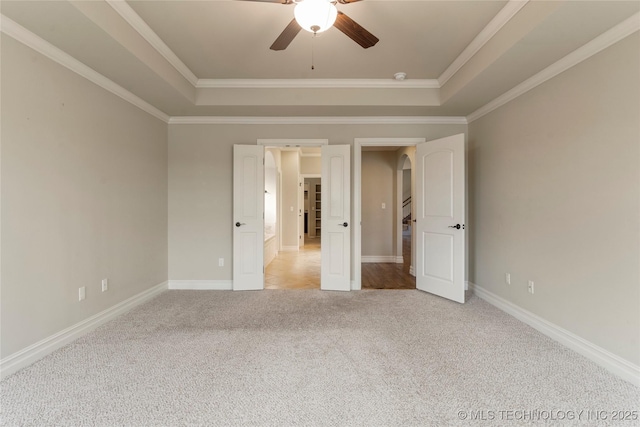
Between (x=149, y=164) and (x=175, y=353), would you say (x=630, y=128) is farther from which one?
(x=149, y=164)

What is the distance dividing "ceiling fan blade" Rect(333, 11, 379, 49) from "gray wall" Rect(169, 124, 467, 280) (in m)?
2.07

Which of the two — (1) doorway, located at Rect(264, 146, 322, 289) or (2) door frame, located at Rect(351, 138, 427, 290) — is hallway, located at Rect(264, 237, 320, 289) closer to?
(1) doorway, located at Rect(264, 146, 322, 289)

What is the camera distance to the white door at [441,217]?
342 cm

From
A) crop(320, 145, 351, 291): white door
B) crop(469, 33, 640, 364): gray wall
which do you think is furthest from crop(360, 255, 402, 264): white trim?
crop(469, 33, 640, 364): gray wall

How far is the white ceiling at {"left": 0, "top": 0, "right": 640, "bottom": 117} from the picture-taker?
2.02 meters

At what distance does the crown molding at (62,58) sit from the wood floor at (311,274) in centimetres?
290

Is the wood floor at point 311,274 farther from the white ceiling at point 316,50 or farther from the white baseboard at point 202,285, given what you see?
the white ceiling at point 316,50

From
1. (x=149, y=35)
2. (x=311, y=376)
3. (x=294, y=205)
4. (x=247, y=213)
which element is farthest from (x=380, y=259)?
(x=149, y=35)

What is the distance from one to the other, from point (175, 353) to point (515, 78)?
3900mm

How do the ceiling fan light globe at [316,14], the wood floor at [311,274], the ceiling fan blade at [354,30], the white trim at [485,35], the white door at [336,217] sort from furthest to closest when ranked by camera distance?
the wood floor at [311,274]
the white door at [336,217]
the white trim at [485,35]
the ceiling fan blade at [354,30]
the ceiling fan light globe at [316,14]

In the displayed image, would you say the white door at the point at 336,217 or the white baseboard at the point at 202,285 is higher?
the white door at the point at 336,217

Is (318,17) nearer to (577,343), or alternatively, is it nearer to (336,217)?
(336,217)

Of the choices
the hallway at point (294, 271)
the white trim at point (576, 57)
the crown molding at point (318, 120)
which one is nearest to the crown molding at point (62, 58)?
the crown molding at point (318, 120)

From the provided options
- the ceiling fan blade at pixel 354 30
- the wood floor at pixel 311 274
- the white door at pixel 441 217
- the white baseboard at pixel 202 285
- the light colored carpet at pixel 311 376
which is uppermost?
the ceiling fan blade at pixel 354 30
